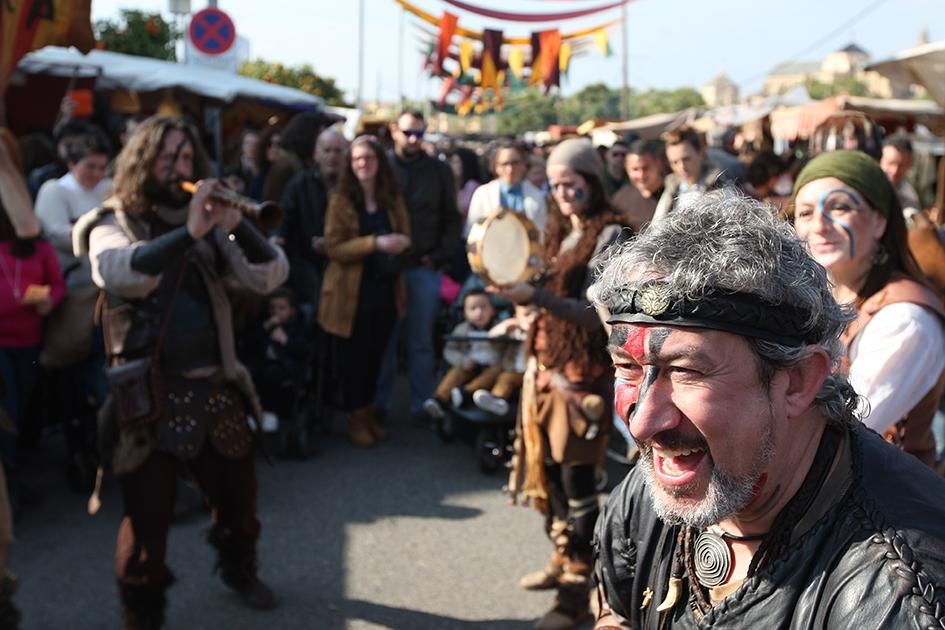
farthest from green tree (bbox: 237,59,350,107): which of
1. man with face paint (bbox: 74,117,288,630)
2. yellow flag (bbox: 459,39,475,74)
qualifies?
man with face paint (bbox: 74,117,288,630)

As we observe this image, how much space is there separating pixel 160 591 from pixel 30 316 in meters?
2.11

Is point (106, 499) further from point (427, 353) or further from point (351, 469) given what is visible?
point (427, 353)

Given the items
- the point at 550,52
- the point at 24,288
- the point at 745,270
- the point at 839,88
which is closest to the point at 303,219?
the point at 24,288

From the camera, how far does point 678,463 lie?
1573 mm

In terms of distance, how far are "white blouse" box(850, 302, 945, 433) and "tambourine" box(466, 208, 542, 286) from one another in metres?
1.54

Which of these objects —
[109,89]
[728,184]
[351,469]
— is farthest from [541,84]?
[728,184]

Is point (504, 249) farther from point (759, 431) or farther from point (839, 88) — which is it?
point (839, 88)

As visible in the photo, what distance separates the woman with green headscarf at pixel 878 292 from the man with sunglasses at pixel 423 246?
14.0 ft

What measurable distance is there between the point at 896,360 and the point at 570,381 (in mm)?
1642

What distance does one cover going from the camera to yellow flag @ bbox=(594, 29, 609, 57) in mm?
13945

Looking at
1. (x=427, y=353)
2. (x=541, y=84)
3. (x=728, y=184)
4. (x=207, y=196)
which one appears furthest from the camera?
(x=541, y=84)

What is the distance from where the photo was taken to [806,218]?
107 inches

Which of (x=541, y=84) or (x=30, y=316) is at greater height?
(x=541, y=84)

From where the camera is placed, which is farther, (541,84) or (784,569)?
(541,84)
